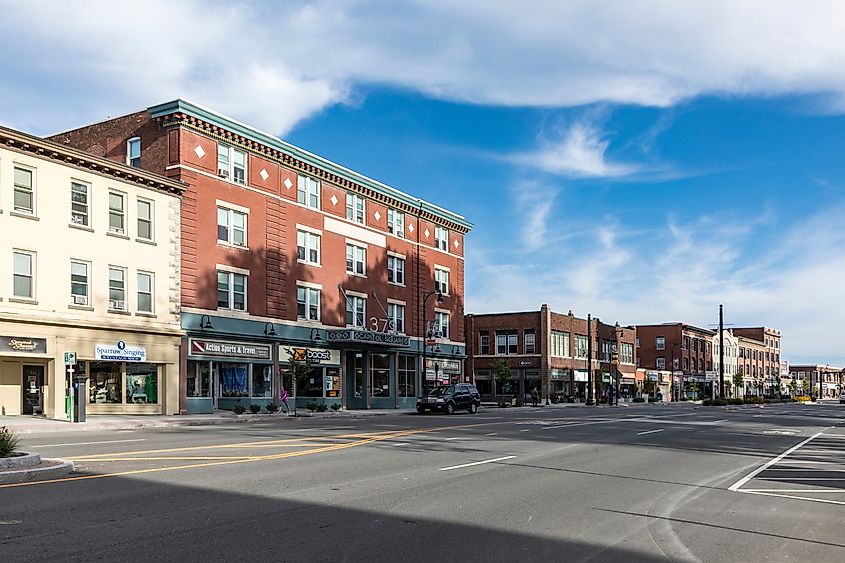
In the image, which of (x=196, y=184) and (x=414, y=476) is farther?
(x=196, y=184)

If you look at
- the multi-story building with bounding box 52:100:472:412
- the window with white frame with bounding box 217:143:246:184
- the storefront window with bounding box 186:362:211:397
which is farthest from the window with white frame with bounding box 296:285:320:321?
the storefront window with bounding box 186:362:211:397

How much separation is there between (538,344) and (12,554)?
237 ft

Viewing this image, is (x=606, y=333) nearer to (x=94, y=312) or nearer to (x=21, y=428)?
(x=94, y=312)

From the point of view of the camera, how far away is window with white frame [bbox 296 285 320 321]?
47.2 meters

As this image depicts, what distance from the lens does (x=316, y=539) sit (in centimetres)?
909

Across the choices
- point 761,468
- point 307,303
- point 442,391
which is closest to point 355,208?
point 307,303

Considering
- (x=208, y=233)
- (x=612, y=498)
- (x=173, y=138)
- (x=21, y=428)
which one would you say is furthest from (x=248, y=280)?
(x=612, y=498)

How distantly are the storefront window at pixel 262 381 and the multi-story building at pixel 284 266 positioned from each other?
75 millimetres

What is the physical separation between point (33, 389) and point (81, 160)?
9.74 m

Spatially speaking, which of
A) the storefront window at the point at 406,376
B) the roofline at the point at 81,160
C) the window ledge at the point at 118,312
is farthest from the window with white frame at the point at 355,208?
the window ledge at the point at 118,312

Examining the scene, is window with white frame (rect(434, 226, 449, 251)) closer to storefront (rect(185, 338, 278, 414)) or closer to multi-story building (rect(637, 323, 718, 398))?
storefront (rect(185, 338, 278, 414))

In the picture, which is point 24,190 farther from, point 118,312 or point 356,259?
point 356,259

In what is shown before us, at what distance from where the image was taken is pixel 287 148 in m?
45.8

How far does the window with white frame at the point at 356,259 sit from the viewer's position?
51500mm
